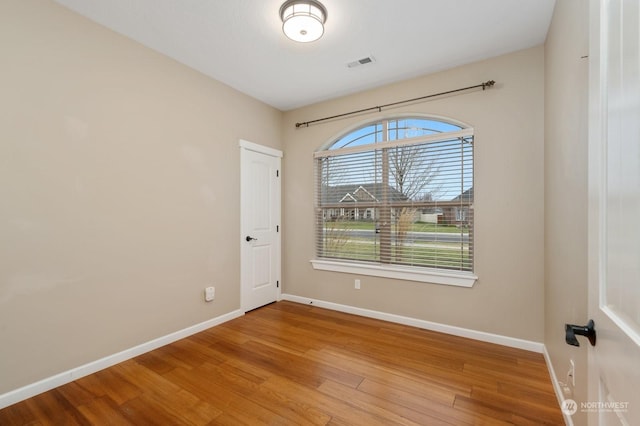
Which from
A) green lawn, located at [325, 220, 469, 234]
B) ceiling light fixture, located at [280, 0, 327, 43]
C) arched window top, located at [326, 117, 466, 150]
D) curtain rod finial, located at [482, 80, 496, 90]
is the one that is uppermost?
ceiling light fixture, located at [280, 0, 327, 43]

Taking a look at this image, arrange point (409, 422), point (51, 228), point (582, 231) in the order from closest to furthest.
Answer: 1. point (582, 231)
2. point (409, 422)
3. point (51, 228)

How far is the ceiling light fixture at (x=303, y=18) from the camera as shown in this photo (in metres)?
2.06

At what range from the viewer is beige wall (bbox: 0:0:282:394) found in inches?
75.4

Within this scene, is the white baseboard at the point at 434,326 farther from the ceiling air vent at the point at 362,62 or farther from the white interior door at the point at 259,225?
the ceiling air vent at the point at 362,62

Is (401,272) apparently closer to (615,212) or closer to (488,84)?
(488,84)

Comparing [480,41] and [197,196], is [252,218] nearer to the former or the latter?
[197,196]

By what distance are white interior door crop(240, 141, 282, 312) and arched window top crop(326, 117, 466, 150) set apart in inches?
36.2

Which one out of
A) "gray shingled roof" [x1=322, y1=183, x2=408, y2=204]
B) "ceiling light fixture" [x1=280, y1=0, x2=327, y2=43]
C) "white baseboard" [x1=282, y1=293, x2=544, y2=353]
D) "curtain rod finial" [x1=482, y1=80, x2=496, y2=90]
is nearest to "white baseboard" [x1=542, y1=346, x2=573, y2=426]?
"white baseboard" [x1=282, y1=293, x2=544, y2=353]

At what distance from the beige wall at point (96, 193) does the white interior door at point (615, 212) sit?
298 centimetres

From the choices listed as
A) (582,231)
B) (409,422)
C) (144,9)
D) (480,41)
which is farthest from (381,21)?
(409,422)

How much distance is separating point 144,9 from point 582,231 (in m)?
3.19

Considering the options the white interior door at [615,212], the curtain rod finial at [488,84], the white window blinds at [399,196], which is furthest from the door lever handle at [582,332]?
the curtain rod finial at [488,84]

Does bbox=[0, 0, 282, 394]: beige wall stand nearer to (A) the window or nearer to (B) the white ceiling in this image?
(B) the white ceiling

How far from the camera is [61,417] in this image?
1.77 metres
